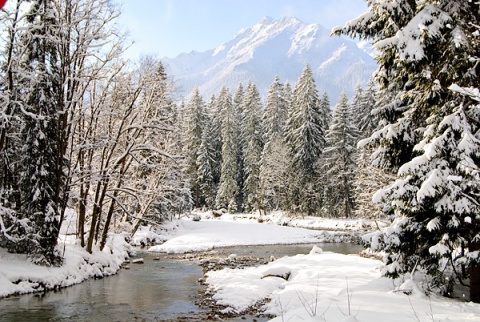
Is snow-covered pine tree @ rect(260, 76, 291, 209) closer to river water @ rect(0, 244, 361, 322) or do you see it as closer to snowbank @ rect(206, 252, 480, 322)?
snowbank @ rect(206, 252, 480, 322)

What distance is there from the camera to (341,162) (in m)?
44.2

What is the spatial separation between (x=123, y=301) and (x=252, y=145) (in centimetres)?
4083

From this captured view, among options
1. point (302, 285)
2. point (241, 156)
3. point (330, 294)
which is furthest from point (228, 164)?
point (330, 294)

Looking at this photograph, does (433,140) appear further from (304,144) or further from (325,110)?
(325,110)

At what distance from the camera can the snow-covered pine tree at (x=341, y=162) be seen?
4384 centimetres

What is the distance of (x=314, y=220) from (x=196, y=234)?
14.8m

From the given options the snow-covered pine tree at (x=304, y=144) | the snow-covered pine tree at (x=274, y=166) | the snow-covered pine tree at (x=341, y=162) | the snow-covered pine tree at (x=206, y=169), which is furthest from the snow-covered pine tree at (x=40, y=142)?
the snow-covered pine tree at (x=206, y=169)

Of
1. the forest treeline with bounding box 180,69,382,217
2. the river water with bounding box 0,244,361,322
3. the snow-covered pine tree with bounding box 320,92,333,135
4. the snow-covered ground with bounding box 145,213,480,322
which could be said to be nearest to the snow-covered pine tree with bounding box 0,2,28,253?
the river water with bounding box 0,244,361,322

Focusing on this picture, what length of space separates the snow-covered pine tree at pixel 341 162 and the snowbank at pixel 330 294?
24347 mm

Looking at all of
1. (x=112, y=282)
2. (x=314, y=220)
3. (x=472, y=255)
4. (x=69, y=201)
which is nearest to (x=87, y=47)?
(x=69, y=201)

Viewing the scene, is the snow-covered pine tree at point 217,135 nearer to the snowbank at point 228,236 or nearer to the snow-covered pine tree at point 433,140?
the snowbank at point 228,236

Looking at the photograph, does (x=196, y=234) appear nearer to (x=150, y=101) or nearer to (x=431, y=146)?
(x=150, y=101)

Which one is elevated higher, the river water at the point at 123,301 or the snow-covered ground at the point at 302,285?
the snow-covered ground at the point at 302,285

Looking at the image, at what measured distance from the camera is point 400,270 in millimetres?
9320
